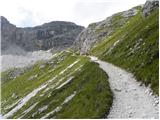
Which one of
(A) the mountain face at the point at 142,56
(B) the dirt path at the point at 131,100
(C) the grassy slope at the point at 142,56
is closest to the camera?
(B) the dirt path at the point at 131,100

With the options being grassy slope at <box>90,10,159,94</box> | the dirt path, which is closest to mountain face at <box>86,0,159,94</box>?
grassy slope at <box>90,10,159,94</box>

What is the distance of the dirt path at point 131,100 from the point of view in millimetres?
46375

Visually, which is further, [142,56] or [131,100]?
[142,56]

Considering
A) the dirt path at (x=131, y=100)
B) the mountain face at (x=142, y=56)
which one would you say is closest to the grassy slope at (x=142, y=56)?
the mountain face at (x=142, y=56)

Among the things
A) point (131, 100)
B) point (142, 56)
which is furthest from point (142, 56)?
point (131, 100)

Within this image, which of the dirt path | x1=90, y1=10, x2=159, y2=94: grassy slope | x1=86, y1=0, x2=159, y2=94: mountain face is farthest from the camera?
x1=90, y1=10, x2=159, y2=94: grassy slope

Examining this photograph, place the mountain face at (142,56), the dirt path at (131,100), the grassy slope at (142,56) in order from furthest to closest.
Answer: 1. the grassy slope at (142,56)
2. the mountain face at (142,56)
3. the dirt path at (131,100)

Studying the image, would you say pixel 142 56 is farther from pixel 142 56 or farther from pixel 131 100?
pixel 131 100

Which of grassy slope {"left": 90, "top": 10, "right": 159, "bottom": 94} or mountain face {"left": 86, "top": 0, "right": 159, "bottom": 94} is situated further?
grassy slope {"left": 90, "top": 10, "right": 159, "bottom": 94}

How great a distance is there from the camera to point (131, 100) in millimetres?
51656

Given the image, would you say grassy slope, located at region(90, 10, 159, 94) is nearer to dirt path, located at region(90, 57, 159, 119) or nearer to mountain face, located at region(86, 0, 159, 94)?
mountain face, located at region(86, 0, 159, 94)

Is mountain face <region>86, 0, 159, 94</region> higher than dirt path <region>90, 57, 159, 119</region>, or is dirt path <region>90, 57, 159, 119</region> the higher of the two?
mountain face <region>86, 0, 159, 94</region>

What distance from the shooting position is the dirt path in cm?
4638

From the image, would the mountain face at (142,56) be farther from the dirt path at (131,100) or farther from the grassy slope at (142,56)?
the dirt path at (131,100)
